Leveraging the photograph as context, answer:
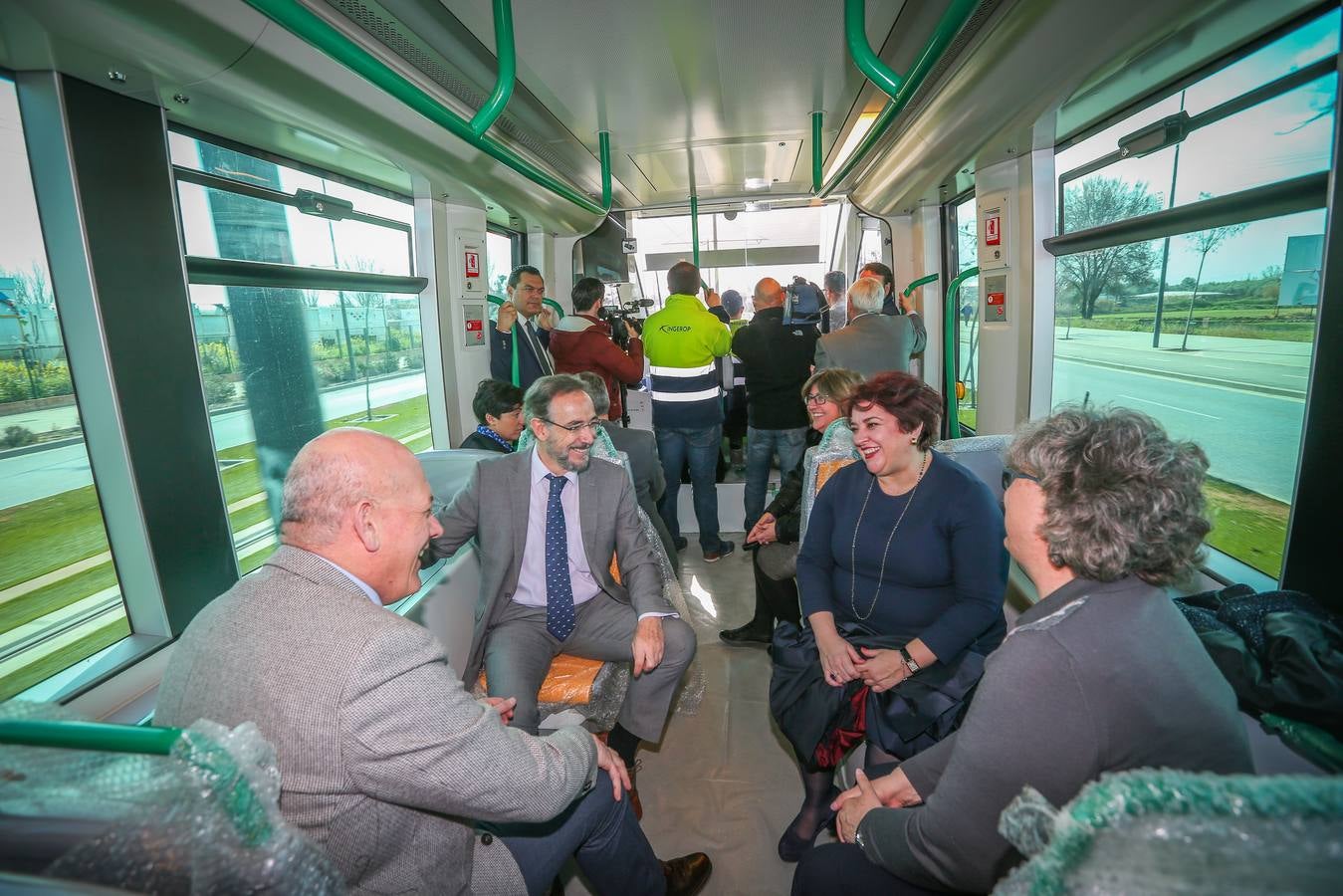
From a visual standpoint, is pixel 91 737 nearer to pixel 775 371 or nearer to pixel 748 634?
pixel 748 634

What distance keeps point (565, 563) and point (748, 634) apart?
1.42 metres

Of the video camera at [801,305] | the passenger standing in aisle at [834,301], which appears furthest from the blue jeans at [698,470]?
the passenger standing in aisle at [834,301]

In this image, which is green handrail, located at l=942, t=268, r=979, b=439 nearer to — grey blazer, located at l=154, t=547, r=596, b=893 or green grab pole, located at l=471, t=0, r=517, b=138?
green grab pole, located at l=471, t=0, r=517, b=138

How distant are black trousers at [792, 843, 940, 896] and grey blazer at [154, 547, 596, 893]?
26.4 inches

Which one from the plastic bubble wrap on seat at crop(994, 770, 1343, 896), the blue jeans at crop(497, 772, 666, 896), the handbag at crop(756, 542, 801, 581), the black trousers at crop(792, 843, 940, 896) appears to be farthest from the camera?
the handbag at crop(756, 542, 801, 581)

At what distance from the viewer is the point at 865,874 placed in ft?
4.18

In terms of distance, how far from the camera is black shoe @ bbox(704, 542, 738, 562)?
445cm

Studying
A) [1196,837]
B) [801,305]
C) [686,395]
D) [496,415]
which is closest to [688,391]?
[686,395]

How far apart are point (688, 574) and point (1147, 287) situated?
9.92ft

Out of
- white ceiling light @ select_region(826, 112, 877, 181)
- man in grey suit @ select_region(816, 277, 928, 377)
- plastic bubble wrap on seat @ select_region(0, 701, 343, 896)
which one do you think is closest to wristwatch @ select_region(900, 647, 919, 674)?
plastic bubble wrap on seat @ select_region(0, 701, 343, 896)

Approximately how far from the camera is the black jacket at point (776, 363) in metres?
4.08

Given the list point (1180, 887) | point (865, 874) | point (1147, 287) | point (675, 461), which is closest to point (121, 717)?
point (865, 874)

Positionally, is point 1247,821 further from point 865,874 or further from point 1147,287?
point 1147,287

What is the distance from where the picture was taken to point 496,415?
307 cm
